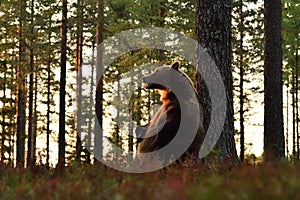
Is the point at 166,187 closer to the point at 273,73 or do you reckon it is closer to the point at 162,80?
the point at 162,80

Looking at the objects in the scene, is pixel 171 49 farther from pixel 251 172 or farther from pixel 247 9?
pixel 251 172

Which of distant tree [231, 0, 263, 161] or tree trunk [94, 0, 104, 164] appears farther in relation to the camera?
distant tree [231, 0, 263, 161]

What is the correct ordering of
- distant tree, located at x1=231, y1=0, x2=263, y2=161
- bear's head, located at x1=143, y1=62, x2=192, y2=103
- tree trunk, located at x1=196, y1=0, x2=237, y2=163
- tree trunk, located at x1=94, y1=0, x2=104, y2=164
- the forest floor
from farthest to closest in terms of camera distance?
1. distant tree, located at x1=231, y1=0, x2=263, y2=161
2. tree trunk, located at x1=94, y1=0, x2=104, y2=164
3. tree trunk, located at x1=196, y1=0, x2=237, y2=163
4. bear's head, located at x1=143, y1=62, x2=192, y2=103
5. the forest floor

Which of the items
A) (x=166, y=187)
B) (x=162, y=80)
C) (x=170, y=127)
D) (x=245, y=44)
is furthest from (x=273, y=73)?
(x=245, y=44)

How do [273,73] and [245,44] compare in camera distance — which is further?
[245,44]

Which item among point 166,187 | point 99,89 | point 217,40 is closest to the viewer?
point 166,187

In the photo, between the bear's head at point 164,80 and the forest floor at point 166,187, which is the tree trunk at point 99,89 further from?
the forest floor at point 166,187

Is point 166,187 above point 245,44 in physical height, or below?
below

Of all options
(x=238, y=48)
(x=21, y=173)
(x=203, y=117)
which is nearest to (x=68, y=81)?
(x=238, y=48)

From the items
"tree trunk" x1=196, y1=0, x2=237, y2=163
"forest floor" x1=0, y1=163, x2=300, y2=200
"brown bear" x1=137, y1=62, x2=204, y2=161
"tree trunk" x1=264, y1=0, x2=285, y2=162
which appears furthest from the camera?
"tree trunk" x1=264, y1=0, x2=285, y2=162

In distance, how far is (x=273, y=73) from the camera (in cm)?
1636

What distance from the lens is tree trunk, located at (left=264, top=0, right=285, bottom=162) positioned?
1616cm

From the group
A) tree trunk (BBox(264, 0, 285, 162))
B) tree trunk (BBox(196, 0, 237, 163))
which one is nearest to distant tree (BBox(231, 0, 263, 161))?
tree trunk (BBox(264, 0, 285, 162))

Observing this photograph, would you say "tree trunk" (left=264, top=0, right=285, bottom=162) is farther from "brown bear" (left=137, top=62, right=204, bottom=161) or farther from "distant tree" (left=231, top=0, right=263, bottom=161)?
"distant tree" (left=231, top=0, right=263, bottom=161)
